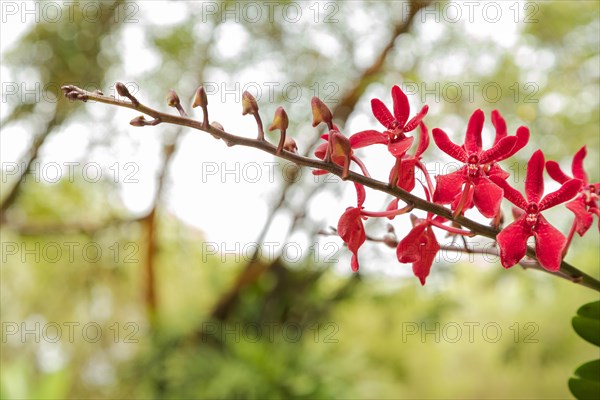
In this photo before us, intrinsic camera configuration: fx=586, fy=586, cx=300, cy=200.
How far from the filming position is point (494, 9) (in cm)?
93

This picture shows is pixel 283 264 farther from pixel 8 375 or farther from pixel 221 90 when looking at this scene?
pixel 8 375

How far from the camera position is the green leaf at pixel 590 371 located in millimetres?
295

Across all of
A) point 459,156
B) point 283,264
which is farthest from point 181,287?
point 459,156

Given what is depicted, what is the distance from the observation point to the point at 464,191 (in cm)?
22

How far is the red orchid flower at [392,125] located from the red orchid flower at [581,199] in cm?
7

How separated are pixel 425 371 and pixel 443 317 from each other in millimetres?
109

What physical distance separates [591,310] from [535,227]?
0.29 ft

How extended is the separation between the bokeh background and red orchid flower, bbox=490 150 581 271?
69 centimetres

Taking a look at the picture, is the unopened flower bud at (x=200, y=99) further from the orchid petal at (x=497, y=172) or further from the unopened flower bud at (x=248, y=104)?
the orchid petal at (x=497, y=172)

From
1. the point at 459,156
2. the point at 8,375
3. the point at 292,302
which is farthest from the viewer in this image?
the point at 292,302

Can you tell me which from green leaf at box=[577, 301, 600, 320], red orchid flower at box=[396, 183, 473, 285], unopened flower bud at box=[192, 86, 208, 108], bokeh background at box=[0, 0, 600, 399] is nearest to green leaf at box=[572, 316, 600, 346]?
green leaf at box=[577, 301, 600, 320]

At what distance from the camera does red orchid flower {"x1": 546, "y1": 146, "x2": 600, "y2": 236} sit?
25 centimetres

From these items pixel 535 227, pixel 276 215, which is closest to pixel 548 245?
pixel 535 227

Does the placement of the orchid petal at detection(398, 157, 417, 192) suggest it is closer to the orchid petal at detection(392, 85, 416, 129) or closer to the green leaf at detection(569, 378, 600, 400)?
the orchid petal at detection(392, 85, 416, 129)
